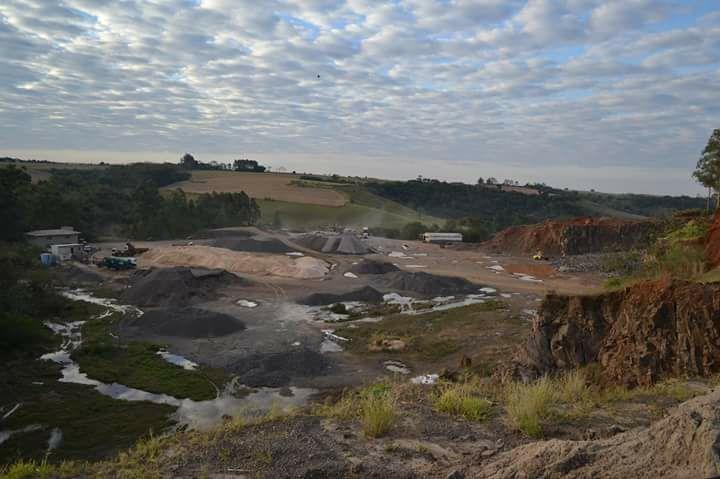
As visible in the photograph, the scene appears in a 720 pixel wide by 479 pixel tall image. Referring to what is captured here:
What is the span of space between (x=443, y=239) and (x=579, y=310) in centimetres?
6053

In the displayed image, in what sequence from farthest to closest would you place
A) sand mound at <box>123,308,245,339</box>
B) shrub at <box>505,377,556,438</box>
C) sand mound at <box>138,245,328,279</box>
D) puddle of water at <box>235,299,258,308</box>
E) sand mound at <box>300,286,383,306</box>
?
sand mound at <box>138,245,328,279</box>
sand mound at <box>300,286,383,306</box>
puddle of water at <box>235,299,258,308</box>
sand mound at <box>123,308,245,339</box>
shrub at <box>505,377,556,438</box>

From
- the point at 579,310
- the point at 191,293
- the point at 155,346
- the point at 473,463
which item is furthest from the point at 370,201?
the point at 473,463

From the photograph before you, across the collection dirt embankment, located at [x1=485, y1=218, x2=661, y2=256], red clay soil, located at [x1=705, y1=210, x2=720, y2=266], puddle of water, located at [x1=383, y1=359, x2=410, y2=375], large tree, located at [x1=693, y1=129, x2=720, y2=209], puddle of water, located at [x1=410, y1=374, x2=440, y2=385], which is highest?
large tree, located at [x1=693, y1=129, x2=720, y2=209]

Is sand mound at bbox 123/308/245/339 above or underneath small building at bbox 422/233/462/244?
underneath

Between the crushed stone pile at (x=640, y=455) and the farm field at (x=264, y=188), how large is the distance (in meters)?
109

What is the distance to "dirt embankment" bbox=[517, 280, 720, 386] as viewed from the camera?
14125 millimetres

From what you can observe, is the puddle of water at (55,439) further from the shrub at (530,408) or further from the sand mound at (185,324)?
the shrub at (530,408)

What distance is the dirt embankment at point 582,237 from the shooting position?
2494 inches

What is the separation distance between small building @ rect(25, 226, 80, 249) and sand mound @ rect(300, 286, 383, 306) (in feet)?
132

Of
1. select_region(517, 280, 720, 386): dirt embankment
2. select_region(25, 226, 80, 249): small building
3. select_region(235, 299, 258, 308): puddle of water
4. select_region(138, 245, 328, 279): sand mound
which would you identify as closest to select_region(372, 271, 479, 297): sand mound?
select_region(138, 245, 328, 279): sand mound

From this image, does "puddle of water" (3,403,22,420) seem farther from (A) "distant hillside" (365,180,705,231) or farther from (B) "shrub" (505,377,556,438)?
(A) "distant hillside" (365,180,705,231)

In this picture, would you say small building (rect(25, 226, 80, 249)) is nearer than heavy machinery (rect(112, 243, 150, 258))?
No

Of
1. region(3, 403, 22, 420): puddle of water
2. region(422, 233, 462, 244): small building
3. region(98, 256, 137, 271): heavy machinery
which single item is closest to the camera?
region(3, 403, 22, 420): puddle of water

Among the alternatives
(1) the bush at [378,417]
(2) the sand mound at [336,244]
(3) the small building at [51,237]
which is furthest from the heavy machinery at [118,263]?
(1) the bush at [378,417]
